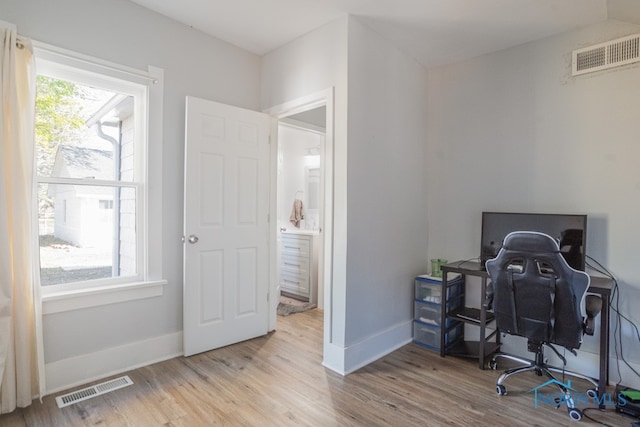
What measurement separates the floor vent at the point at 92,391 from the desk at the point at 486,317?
7.99 feet

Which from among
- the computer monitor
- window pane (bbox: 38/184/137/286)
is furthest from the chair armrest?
window pane (bbox: 38/184/137/286)

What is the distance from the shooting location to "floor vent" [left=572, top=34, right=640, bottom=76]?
7.91 feet

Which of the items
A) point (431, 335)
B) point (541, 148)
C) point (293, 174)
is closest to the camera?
point (541, 148)

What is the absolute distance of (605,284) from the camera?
2.25m

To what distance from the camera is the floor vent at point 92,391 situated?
6.99 ft

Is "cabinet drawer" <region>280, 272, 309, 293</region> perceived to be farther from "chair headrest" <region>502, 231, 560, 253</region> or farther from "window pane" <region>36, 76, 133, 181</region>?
"chair headrest" <region>502, 231, 560, 253</region>

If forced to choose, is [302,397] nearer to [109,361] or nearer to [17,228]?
[109,361]

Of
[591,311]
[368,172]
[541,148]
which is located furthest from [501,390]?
[541,148]

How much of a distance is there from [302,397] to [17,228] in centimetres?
199

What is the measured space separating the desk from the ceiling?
177cm

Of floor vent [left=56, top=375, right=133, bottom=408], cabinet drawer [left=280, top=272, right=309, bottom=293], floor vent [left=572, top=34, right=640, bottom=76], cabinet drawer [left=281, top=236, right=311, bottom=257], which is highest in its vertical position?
floor vent [left=572, top=34, right=640, bottom=76]

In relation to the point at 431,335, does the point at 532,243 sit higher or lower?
higher
